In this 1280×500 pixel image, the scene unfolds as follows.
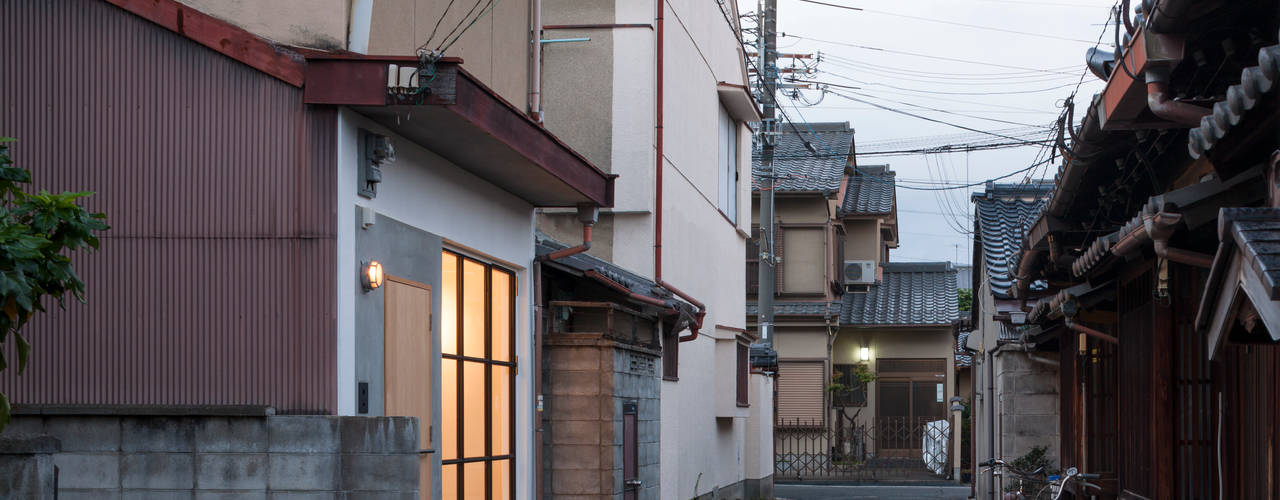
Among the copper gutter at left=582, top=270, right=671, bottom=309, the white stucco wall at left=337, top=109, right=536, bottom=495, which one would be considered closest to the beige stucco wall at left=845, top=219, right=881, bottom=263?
the copper gutter at left=582, top=270, right=671, bottom=309

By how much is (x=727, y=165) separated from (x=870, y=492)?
414 inches

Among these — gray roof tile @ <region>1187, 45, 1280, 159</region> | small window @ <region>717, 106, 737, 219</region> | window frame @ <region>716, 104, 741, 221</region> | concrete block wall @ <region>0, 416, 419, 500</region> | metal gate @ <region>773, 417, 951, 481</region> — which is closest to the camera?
gray roof tile @ <region>1187, 45, 1280, 159</region>

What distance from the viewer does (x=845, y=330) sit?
4100 centimetres

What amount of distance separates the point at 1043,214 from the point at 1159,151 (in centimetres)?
245

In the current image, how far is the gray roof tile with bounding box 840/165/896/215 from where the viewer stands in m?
42.1

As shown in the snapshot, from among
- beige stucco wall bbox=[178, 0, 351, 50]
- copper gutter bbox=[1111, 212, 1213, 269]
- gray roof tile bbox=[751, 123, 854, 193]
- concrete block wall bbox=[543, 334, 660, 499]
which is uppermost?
gray roof tile bbox=[751, 123, 854, 193]

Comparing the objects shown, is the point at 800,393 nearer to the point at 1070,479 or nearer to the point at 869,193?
the point at 869,193

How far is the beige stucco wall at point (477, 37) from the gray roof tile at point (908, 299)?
28.1 meters

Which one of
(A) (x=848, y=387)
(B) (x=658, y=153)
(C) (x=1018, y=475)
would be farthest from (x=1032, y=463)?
(A) (x=848, y=387)

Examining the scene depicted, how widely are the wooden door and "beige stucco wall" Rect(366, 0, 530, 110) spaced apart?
1.79 meters

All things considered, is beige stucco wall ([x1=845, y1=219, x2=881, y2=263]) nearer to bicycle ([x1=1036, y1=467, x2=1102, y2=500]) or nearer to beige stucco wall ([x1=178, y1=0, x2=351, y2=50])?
bicycle ([x1=1036, y1=467, x2=1102, y2=500])

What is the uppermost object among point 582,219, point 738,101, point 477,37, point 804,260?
point 738,101

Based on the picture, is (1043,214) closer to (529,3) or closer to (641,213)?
(529,3)

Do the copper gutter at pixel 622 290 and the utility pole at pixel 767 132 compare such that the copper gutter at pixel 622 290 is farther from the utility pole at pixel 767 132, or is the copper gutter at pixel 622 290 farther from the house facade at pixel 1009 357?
the utility pole at pixel 767 132
